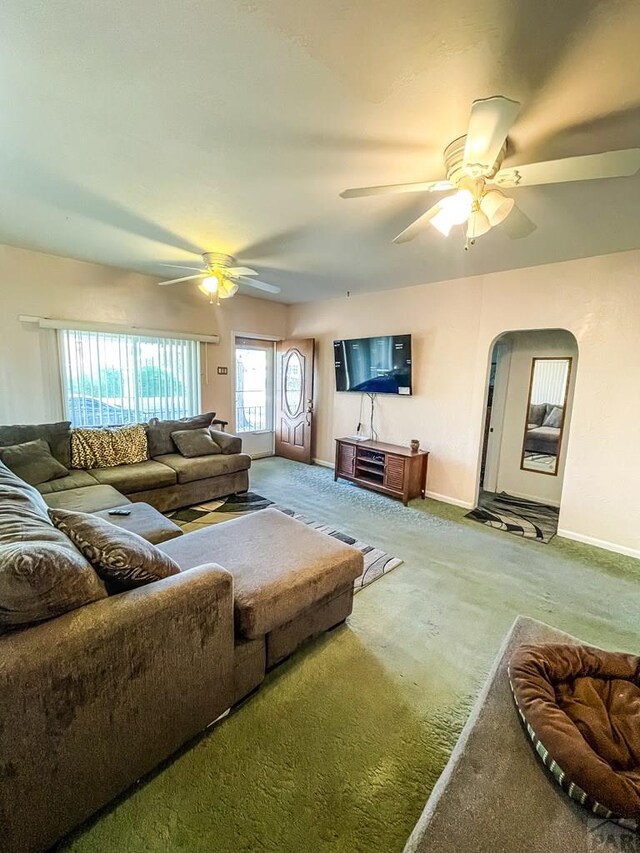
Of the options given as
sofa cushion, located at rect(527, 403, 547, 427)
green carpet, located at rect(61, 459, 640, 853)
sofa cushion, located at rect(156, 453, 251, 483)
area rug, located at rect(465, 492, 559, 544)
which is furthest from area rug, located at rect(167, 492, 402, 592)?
A: sofa cushion, located at rect(527, 403, 547, 427)

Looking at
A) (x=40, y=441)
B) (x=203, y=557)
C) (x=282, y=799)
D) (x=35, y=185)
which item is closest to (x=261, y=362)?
(x=40, y=441)

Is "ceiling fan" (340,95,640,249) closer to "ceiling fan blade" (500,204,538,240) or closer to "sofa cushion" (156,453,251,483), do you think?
"ceiling fan blade" (500,204,538,240)

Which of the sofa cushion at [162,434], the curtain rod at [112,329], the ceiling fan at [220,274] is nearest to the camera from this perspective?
the ceiling fan at [220,274]

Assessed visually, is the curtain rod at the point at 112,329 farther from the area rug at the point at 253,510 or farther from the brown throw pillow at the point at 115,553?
the brown throw pillow at the point at 115,553

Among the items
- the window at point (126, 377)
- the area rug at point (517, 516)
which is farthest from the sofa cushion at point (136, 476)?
the area rug at point (517, 516)

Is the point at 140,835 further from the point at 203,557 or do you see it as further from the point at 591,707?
the point at 591,707

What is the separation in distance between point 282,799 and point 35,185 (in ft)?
11.3

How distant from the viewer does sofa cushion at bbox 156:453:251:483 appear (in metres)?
3.66

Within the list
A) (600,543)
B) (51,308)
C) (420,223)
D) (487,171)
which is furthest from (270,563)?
(51,308)

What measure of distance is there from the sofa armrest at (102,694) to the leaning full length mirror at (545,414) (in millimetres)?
4300

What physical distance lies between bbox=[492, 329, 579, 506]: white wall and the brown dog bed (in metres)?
3.56

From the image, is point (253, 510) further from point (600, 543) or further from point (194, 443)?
point (600, 543)

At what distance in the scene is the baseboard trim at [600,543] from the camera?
308cm

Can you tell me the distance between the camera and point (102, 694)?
1.09 meters
